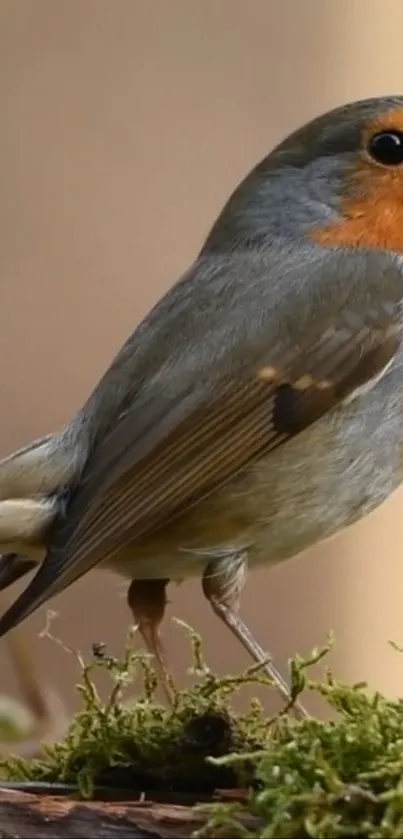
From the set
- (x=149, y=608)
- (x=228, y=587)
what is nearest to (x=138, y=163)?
(x=149, y=608)

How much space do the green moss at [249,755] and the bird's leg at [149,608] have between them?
0.49ft

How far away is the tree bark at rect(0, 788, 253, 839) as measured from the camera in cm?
108

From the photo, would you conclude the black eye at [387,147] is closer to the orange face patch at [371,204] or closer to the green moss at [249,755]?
the orange face patch at [371,204]

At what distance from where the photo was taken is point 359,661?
11.0 feet

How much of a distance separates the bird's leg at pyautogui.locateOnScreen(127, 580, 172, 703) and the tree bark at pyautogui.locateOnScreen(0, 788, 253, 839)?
0.57m

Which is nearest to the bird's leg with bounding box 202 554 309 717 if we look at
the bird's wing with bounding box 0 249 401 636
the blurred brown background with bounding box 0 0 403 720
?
the bird's wing with bounding box 0 249 401 636

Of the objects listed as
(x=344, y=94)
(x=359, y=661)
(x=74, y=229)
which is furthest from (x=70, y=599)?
(x=344, y=94)

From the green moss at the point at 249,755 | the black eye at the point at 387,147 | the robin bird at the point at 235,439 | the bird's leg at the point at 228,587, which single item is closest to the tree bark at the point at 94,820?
the green moss at the point at 249,755

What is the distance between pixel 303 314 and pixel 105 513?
366mm

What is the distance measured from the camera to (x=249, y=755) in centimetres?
117

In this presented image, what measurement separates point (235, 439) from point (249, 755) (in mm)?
461

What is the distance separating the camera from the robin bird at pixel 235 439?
151cm

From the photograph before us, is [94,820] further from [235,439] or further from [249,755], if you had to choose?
[235,439]

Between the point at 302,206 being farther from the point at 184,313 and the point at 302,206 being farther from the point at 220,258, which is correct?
the point at 184,313
